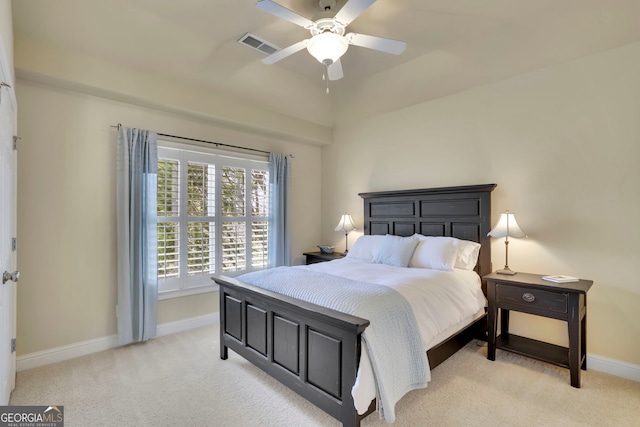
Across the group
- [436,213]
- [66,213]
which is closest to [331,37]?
[436,213]

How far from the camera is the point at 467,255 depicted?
3.24 meters

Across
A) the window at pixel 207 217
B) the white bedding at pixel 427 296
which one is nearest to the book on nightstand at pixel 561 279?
the white bedding at pixel 427 296

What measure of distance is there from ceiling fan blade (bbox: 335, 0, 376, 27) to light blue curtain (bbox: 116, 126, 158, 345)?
2.37 meters

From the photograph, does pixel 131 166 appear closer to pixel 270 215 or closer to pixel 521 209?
pixel 270 215

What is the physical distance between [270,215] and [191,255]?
122 cm

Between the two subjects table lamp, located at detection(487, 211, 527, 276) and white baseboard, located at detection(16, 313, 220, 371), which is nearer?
white baseboard, located at detection(16, 313, 220, 371)

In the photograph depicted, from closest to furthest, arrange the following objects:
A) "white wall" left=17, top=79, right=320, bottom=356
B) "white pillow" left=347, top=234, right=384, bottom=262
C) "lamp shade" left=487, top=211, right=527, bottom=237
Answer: "white wall" left=17, top=79, right=320, bottom=356 → "lamp shade" left=487, top=211, right=527, bottom=237 → "white pillow" left=347, top=234, right=384, bottom=262

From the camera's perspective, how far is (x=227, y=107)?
3785 mm

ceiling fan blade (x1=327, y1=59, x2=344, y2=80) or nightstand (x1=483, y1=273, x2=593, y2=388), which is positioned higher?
ceiling fan blade (x1=327, y1=59, x2=344, y2=80)

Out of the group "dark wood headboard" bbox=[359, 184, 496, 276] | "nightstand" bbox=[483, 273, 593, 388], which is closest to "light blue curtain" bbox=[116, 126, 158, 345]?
"dark wood headboard" bbox=[359, 184, 496, 276]

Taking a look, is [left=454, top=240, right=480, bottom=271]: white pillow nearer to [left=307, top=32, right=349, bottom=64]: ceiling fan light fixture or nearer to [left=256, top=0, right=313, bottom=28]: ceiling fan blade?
[left=307, top=32, right=349, bottom=64]: ceiling fan light fixture

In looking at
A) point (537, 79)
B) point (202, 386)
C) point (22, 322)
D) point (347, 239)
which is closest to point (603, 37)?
point (537, 79)

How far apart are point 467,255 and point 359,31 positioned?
2.53 meters

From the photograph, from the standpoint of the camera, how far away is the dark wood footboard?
1.83 metres
